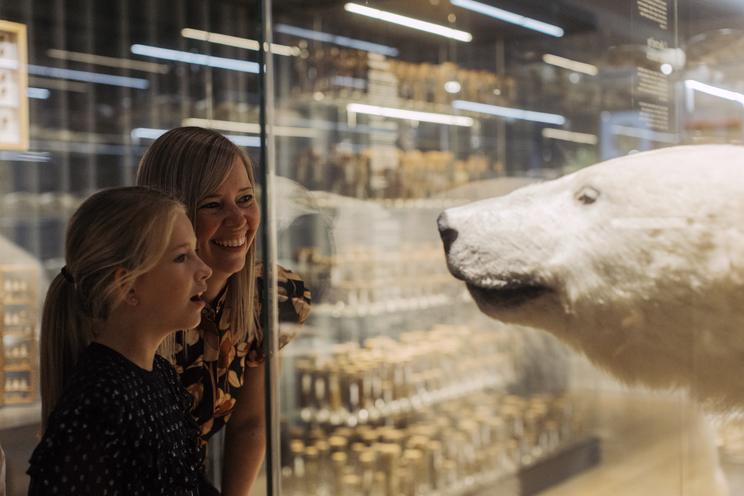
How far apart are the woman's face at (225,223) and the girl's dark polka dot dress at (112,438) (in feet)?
0.98

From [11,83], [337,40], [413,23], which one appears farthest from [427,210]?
[337,40]

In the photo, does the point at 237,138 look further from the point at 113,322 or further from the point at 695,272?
the point at 695,272

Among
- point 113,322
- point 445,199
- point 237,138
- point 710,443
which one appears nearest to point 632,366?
point 710,443

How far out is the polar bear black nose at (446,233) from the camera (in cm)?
124

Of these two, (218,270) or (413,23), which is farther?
(413,23)

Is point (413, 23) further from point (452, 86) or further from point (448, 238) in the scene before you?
point (448, 238)

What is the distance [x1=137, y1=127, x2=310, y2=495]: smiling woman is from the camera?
134 centimetres

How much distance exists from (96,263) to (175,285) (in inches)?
4.6

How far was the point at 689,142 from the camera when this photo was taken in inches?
42.5

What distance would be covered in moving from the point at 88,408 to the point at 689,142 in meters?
0.81

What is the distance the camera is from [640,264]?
1064mm

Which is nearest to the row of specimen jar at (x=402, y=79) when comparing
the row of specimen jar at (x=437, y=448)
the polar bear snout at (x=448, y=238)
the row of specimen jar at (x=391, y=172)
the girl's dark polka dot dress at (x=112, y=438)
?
the row of specimen jar at (x=391, y=172)

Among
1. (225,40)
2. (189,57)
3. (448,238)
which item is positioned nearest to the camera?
(448,238)

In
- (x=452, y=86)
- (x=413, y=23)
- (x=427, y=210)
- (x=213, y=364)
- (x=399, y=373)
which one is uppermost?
(x=413, y=23)
